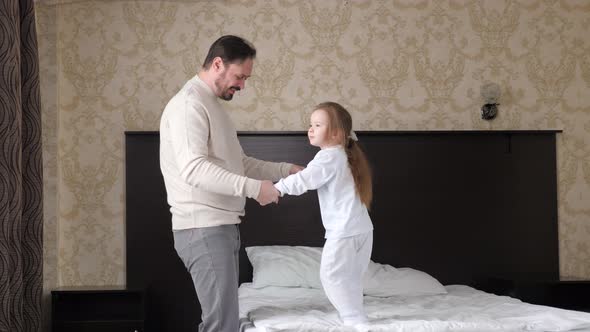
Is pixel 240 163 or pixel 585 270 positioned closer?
pixel 240 163

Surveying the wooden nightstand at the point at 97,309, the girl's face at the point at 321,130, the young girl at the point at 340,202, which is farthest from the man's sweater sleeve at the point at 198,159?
the wooden nightstand at the point at 97,309

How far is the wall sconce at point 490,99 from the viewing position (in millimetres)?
4539

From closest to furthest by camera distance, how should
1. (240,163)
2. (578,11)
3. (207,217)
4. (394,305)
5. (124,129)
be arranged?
1. (207,217)
2. (240,163)
3. (394,305)
4. (124,129)
5. (578,11)

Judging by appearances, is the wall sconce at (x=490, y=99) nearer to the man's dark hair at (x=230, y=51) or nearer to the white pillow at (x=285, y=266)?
the white pillow at (x=285, y=266)

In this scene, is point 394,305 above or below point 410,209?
below

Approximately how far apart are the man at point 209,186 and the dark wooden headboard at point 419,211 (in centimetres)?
156

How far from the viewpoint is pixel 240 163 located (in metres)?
2.85

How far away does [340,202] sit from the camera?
3.04 metres

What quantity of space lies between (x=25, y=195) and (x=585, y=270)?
340 cm

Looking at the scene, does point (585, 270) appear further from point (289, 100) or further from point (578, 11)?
point (289, 100)

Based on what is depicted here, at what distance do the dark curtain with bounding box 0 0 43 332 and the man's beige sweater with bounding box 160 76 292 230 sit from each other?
0.88 meters

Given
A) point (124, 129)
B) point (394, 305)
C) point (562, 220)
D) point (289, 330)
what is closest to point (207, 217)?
point (289, 330)

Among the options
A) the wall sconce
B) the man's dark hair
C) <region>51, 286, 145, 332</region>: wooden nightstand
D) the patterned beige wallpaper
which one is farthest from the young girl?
the wall sconce

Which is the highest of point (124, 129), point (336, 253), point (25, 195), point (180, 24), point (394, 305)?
point (180, 24)
